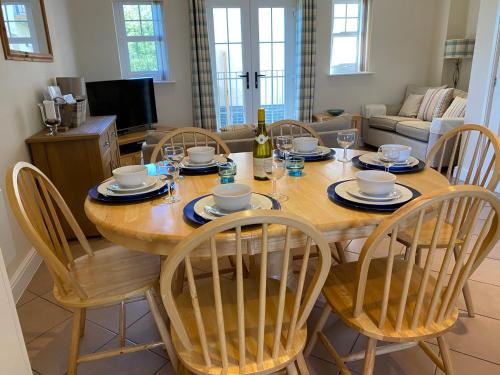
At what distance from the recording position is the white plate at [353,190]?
1270 millimetres

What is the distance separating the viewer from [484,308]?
6.32 ft

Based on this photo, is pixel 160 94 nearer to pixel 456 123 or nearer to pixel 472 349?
pixel 456 123

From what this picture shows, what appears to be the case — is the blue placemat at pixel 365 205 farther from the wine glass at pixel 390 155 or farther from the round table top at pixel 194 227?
the wine glass at pixel 390 155

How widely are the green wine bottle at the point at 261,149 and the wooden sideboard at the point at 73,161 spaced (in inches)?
60.8

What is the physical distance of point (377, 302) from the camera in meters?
1.29

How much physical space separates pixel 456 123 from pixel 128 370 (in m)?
4.00

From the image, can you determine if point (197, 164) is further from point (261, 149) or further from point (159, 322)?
point (159, 322)

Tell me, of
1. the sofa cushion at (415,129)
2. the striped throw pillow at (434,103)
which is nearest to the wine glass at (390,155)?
the sofa cushion at (415,129)

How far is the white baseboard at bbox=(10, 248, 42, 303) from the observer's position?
6.94 ft

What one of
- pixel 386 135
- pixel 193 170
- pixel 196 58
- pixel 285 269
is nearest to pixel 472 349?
pixel 285 269

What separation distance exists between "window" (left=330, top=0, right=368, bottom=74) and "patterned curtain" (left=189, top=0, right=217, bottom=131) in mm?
1972

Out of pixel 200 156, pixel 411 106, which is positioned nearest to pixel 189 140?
pixel 200 156

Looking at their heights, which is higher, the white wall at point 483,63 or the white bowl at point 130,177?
the white wall at point 483,63

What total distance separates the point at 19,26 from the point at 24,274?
1.81 m
